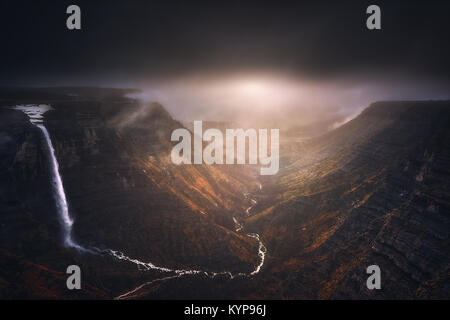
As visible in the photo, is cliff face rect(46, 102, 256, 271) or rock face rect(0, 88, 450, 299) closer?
rock face rect(0, 88, 450, 299)

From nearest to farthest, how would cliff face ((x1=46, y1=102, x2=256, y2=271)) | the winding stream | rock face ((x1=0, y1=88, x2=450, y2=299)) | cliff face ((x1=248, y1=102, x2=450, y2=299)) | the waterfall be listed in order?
cliff face ((x1=248, y1=102, x2=450, y2=299))
rock face ((x1=0, y1=88, x2=450, y2=299))
the winding stream
the waterfall
cliff face ((x1=46, y1=102, x2=256, y2=271))

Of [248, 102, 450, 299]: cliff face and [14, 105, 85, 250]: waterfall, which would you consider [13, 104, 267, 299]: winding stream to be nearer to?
[14, 105, 85, 250]: waterfall

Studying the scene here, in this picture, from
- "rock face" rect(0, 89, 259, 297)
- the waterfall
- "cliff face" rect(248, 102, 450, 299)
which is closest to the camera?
"cliff face" rect(248, 102, 450, 299)

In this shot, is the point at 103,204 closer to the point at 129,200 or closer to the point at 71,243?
the point at 129,200

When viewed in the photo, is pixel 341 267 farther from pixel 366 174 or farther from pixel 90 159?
pixel 90 159

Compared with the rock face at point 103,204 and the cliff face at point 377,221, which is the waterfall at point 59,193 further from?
the cliff face at point 377,221

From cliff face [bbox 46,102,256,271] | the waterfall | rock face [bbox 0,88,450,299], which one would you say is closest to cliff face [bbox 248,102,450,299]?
rock face [bbox 0,88,450,299]

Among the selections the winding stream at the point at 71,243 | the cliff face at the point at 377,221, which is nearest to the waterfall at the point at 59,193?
the winding stream at the point at 71,243

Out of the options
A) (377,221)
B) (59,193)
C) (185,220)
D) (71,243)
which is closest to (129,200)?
(185,220)

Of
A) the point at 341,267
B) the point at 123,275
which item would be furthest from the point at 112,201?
the point at 341,267
